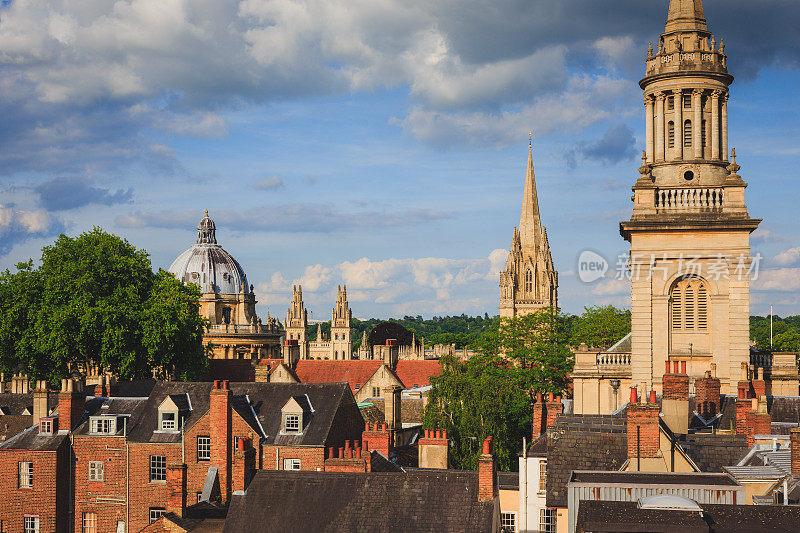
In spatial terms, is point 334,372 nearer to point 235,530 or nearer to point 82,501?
point 82,501

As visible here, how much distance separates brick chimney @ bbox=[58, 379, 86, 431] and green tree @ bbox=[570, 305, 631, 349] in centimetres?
5521

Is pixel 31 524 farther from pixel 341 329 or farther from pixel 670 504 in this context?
pixel 341 329

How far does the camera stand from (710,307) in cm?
4291

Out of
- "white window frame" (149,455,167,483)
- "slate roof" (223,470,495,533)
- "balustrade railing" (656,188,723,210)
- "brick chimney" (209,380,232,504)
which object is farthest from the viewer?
Result: "balustrade railing" (656,188,723,210)

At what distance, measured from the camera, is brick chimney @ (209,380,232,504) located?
126ft

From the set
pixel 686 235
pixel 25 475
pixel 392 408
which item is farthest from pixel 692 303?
pixel 25 475

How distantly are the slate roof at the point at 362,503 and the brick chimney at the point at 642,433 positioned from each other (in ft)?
16.9

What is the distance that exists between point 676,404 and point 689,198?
1514cm

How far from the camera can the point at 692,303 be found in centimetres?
4319

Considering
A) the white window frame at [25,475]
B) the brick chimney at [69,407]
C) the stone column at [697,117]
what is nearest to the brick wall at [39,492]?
the white window frame at [25,475]

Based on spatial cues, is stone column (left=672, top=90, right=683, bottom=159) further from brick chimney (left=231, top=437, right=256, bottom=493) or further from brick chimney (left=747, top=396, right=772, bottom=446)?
brick chimney (left=231, top=437, right=256, bottom=493)

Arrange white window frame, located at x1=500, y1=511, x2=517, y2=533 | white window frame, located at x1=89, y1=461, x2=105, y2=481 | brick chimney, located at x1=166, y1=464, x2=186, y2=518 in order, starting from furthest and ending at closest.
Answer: white window frame, located at x1=89, y1=461, x2=105, y2=481
brick chimney, located at x1=166, y1=464, x2=186, y2=518
white window frame, located at x1=500, y1=511, x2=517, y2=533

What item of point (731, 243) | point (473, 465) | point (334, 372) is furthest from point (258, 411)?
point (334, 372)

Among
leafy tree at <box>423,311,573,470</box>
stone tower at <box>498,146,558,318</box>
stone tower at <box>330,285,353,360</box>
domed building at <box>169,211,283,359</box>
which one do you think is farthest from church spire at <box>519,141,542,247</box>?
leafy tree at <box>423,311,573,470</box>
